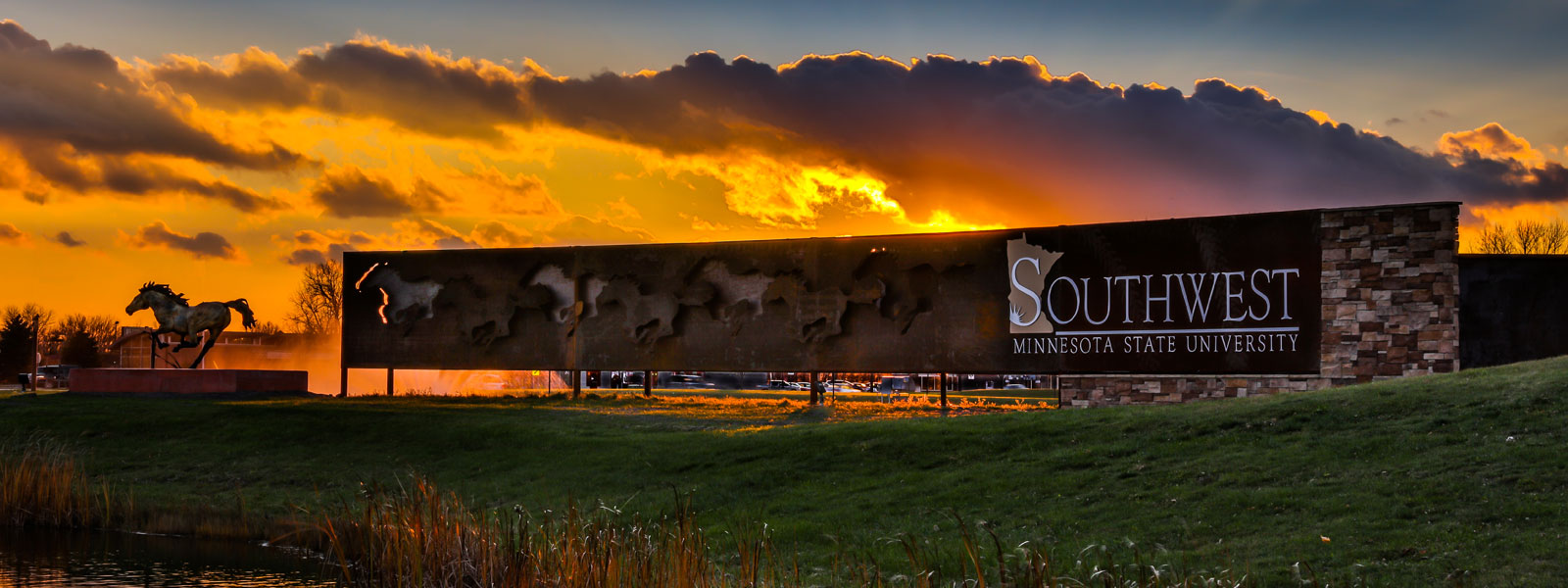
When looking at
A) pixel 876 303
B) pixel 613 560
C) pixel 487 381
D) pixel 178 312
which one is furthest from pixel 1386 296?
pixel 487 381

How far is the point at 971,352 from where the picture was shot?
3647 centimetres

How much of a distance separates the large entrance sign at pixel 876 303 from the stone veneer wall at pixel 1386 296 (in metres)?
0.42

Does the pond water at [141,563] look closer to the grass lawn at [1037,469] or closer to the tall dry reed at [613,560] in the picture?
the tall dry reed at [613,560]

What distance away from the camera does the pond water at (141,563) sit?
17.6m

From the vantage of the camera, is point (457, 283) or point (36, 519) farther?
point (457, 283)

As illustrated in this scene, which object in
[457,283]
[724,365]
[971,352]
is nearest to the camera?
[971,352]

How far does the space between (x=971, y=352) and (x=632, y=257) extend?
40.4 feet

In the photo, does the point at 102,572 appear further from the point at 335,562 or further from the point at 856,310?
the point at 856,310

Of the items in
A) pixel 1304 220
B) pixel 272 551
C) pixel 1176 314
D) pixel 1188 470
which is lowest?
pixel 272 551

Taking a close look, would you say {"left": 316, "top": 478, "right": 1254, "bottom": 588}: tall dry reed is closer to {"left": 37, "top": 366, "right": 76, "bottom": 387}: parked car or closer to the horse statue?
the horse statue

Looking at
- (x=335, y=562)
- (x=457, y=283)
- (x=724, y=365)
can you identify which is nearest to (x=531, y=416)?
(x=724, y=365)

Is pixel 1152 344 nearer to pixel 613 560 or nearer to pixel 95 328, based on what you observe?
pixel 613 560

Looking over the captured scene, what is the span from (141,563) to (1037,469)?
13906mm

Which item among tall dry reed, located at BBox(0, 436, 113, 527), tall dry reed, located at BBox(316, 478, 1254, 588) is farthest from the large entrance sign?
tall dry reed, located at BBox(0, 436, 113, 527)
